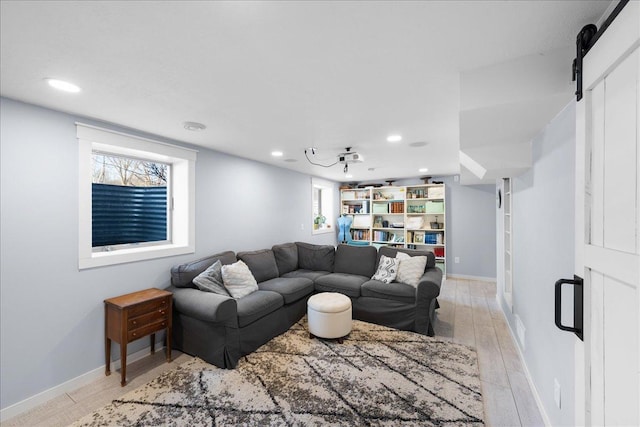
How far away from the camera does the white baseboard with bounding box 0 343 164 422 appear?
74.8 inches

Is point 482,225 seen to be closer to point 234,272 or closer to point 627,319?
point 234,272

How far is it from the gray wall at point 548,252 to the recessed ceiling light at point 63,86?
9.55 ft

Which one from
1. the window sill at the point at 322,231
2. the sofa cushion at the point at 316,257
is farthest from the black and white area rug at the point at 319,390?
the window sill at the point at 322,231

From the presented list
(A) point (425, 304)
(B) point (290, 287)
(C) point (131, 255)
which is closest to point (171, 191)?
(C) point (131, 255)

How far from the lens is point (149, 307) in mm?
2430

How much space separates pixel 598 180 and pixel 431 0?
0.87m

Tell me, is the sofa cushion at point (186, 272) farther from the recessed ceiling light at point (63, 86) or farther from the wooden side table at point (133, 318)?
the recessed ceiling light at point (63, 86)

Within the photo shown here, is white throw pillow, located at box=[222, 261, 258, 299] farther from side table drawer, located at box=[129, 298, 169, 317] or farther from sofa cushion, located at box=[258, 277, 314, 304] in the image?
side table drawer, located at box=[129, 298, 169, 317]

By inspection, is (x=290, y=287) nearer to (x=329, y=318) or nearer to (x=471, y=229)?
(x=329, y=318)

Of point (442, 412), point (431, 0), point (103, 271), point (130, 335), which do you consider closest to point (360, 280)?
point (442, 412)

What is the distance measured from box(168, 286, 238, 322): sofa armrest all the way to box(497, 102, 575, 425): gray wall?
2.36m

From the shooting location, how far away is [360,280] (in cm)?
373

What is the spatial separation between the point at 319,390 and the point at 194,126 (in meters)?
2.53

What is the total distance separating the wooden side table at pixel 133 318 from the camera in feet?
7.31
